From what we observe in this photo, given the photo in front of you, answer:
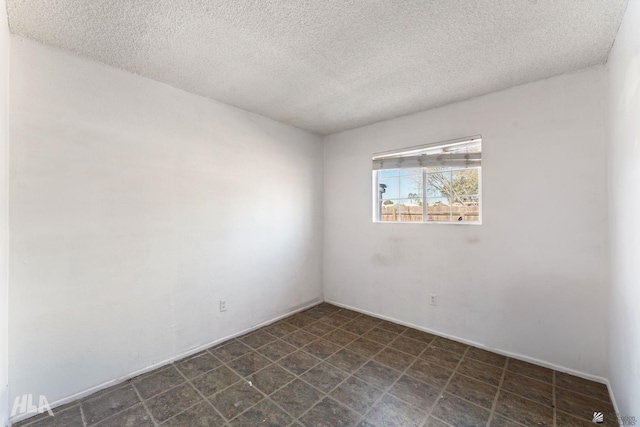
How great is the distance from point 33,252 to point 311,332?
2.41 metres

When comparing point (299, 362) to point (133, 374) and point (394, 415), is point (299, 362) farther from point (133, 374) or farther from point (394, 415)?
Result: point (133, 374)

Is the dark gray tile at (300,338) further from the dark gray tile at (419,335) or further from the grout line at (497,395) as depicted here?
the grout line at (497,395)

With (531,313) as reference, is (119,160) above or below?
above

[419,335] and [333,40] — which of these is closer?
[333,40]

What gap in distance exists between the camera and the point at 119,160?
81.3 inches

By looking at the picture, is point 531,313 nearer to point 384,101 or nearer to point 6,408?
point 384,101

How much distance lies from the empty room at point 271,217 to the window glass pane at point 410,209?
0.20ft

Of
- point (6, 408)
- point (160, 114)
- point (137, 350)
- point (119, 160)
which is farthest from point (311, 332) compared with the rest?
point (160, 114)

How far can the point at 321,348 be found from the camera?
8.39 ft

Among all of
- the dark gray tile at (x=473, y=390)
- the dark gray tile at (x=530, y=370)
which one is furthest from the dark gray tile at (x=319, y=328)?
the dark gray tile at (x=530, y=370)

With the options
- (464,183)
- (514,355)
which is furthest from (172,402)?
(464,183)

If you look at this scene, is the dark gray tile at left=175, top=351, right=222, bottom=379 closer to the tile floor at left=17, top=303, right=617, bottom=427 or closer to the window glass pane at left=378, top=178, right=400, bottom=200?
the tile floor at left=17, top=303, right=617, bottom=427

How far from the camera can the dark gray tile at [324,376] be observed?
2.00 meters

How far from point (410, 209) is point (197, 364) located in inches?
107
